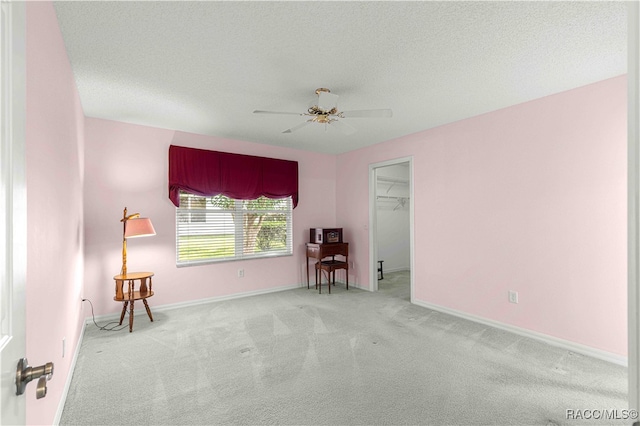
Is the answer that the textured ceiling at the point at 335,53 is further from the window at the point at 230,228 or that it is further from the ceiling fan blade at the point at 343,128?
the window at the point at 230,228

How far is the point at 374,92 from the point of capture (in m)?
2.99

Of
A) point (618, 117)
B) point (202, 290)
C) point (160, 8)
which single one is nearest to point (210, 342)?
point (202, 290)

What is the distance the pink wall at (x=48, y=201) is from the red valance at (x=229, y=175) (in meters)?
1.85

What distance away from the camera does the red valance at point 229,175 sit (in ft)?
14.0

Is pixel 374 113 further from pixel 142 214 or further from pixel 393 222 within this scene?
pixel 393 222

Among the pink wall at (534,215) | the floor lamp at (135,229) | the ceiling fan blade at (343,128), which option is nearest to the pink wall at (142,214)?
the floor lamp at (135,229)

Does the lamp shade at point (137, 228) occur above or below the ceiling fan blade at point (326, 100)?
below

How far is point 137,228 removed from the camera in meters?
3.49

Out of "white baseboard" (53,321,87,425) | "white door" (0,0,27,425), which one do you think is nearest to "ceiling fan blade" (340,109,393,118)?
"white door" (0,0,27,425)

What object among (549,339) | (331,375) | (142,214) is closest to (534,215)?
(549,339)

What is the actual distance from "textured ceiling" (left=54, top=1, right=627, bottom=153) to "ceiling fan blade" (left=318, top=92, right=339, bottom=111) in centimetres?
10

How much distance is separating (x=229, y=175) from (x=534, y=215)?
12.9 feet

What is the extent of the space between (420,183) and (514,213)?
4.29ft

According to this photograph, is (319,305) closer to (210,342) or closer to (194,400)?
(210,342)
